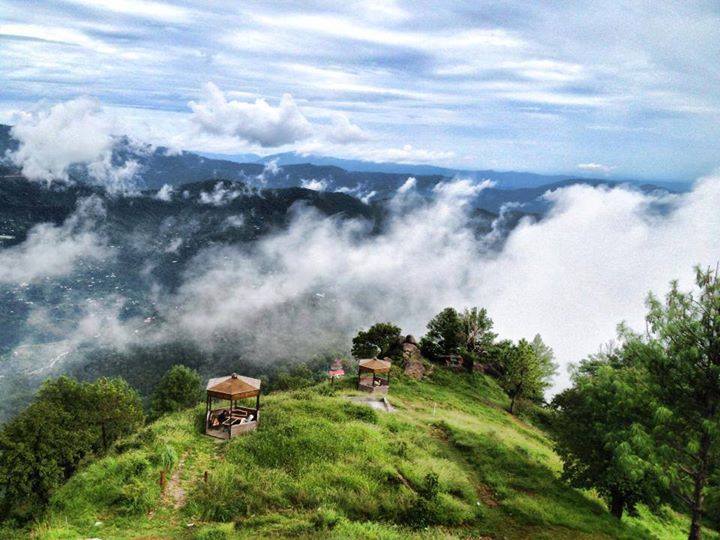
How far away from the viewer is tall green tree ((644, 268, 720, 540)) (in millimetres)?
18875

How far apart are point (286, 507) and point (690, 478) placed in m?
19.5

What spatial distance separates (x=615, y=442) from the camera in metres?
20.9

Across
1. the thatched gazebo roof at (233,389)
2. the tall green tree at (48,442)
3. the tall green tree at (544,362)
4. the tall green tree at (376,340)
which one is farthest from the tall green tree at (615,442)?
the tall green tree at (376,340)

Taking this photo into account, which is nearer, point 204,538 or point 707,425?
point 204,538

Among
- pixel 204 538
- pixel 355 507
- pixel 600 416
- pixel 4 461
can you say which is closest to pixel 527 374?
pixel 600 416

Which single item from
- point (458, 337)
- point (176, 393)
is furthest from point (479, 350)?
point (176, 393)

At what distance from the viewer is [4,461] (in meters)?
34.0

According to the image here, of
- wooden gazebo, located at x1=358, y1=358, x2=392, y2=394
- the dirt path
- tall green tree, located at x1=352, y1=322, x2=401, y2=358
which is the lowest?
tall green tree, located at x1=352, y1=322, x2=401, y2=358

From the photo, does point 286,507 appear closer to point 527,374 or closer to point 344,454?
point 344,454

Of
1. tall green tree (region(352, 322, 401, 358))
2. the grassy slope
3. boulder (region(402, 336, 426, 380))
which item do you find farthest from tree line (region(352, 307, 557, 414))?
the grassy slope

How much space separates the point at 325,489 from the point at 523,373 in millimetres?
44089

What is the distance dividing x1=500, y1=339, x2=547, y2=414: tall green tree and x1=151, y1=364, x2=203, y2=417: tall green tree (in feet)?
179

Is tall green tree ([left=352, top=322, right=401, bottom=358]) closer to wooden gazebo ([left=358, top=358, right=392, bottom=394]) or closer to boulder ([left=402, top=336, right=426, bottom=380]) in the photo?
boulder ([left=402, top=336, right=426, bottom=380])

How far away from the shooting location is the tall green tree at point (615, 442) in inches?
757
